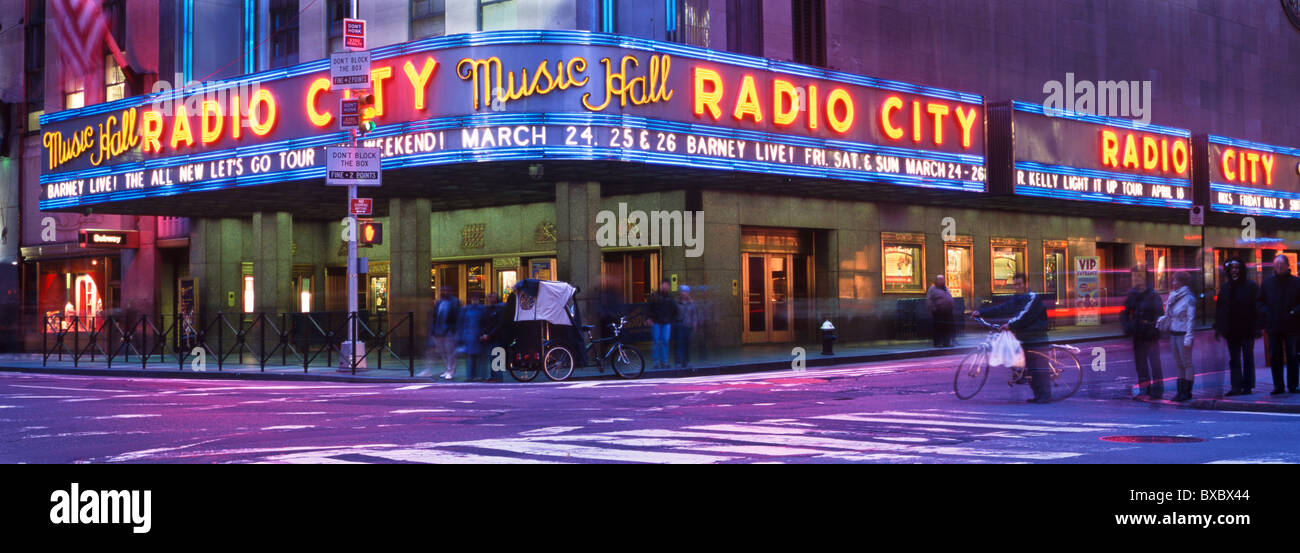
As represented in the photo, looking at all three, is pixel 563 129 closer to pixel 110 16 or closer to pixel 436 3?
pixel 436 3

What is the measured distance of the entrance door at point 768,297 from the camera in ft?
108

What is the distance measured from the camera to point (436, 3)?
3036 centimetres

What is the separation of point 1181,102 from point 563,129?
1181 inches

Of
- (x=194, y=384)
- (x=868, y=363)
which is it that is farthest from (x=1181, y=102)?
(x=194, y=384)

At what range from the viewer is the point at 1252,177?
43.9 m

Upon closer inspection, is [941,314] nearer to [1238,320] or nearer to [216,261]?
[1238,320]

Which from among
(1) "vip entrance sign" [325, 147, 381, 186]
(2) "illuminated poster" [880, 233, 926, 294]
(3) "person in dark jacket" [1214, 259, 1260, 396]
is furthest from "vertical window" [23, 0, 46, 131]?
(3) "person in dark jacket" [1214, 259, 1260, 396]

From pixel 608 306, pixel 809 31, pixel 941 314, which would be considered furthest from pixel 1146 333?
pixel 809 31

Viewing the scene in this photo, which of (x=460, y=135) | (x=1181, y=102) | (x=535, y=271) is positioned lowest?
(x=535, y=271)

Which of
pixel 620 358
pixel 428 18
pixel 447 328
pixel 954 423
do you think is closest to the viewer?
pixel 954 423

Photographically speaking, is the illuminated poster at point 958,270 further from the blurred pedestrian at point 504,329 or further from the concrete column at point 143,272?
the concrete column at point 143,272

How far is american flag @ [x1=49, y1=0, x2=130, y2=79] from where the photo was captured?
39.7m

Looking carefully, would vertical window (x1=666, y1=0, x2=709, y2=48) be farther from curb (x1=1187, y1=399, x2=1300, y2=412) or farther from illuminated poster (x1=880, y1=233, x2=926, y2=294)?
curb (x1=1187, y1=399, x2=1300, y2=412)

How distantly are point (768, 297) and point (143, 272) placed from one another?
20.4 metres
